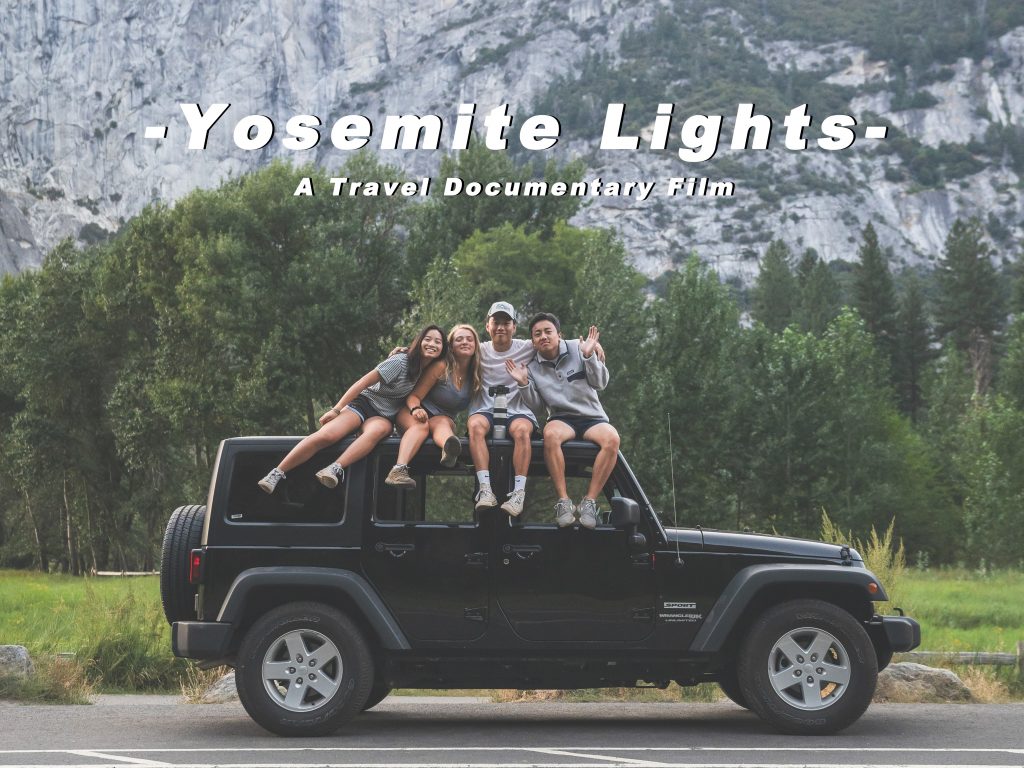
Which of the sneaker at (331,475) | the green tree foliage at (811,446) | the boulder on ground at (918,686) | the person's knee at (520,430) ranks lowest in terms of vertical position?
the boulder on ground at (918,686)

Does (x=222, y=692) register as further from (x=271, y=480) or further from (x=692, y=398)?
(x=692, y=398)

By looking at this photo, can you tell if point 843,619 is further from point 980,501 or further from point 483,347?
point 980,501

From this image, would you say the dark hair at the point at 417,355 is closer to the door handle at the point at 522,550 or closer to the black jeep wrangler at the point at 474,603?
the black jeep wrangler at the point at 474,603

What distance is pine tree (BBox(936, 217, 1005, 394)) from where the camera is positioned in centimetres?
9019

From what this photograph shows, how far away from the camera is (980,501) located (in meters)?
51.5

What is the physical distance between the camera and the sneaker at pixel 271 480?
9.01 metres

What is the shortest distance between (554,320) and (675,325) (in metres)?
39.8

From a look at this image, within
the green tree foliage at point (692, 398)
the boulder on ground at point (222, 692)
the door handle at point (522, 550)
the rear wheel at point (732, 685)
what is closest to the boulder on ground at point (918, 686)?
the rear wheel at point (732, 685)

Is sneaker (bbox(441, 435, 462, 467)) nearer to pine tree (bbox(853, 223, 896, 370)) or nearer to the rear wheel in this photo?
the rear wheel

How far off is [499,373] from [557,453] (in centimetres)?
100

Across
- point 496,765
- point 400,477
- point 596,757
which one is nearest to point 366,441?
point 400,477

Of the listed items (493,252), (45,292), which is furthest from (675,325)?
(45,292)

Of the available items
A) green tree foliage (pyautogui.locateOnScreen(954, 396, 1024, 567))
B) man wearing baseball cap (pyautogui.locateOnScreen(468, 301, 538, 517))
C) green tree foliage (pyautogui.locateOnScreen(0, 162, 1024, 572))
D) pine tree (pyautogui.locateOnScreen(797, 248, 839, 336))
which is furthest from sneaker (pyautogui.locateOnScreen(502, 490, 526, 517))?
pine tree (pyautogui.locateOnScreen(797, 248, 839, 336))

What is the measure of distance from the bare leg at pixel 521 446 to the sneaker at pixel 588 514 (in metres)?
0.48
